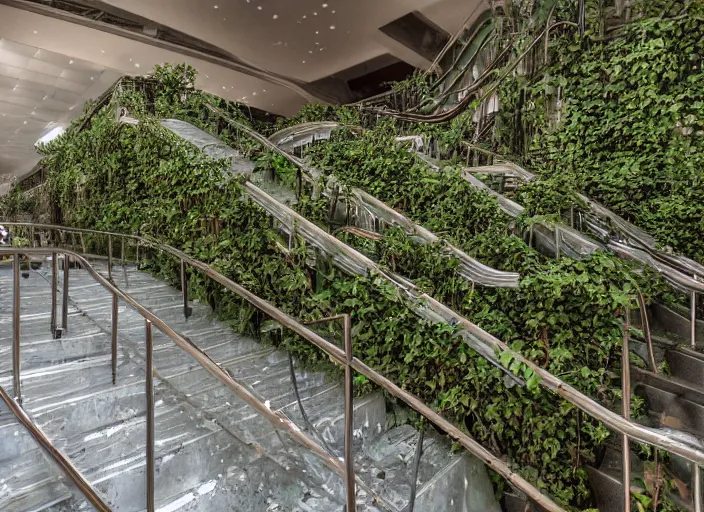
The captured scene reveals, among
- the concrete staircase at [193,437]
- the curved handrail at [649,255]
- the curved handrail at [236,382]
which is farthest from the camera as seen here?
the curved handrail at [649,255]

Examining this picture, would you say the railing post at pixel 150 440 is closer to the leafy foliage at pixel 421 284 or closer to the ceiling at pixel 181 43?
the leafy foliage at pixel 421 284

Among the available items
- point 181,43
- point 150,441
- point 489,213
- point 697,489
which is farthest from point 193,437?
point 181,43

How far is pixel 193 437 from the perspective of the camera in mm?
2115

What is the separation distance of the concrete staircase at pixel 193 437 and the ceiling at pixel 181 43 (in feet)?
31.7

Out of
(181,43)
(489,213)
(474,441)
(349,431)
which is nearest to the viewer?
(349,431)

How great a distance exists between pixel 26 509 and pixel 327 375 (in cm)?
195

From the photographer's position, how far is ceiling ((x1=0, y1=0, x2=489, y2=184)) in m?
9.90

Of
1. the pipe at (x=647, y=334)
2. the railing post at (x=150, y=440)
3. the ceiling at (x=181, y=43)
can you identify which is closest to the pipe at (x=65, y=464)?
the railing post at (x=150, y=440)

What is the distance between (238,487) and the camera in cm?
196

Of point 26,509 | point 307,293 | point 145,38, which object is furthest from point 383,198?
point 145,38

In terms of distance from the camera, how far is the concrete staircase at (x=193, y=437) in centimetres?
183

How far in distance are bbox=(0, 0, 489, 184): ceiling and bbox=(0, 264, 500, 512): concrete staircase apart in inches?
380

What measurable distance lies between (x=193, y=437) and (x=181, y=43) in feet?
43.0

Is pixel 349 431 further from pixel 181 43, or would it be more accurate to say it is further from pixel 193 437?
pixel 181 43
